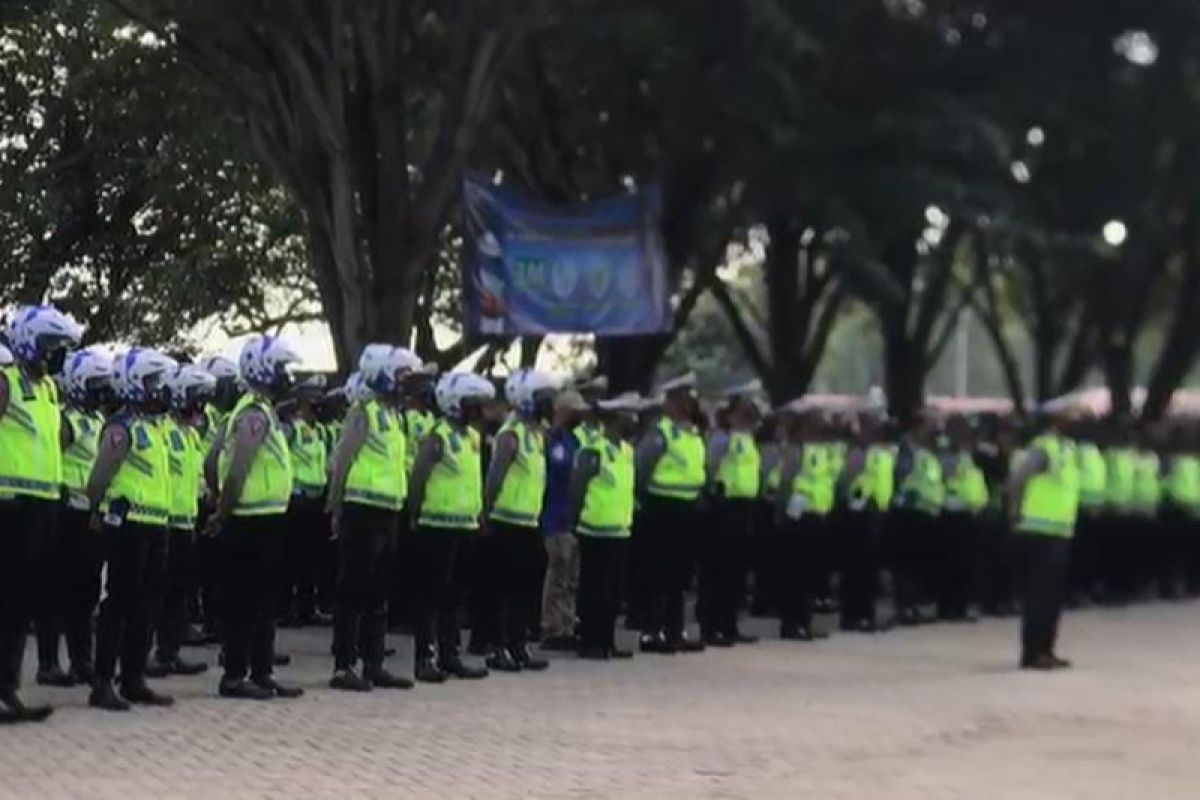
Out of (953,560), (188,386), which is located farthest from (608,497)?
(953,560)

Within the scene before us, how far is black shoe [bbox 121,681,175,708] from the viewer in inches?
518

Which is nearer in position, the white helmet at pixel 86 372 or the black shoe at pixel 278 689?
the white helmet at pixel 86 372

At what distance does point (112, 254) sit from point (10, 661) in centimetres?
919

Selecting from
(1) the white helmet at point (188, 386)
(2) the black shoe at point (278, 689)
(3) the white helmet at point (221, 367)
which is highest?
(3) the white helmet at point (221, 367)

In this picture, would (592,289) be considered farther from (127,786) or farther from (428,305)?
(127,786)

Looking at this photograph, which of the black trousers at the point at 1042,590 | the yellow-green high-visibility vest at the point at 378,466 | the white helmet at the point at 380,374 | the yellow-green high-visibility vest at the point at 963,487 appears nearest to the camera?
the yellow-green high-visibility vest at the point at 378,466

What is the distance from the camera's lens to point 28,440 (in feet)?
39.5

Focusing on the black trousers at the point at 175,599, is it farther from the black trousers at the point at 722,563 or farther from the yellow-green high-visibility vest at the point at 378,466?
the black trousers at the point at 722,563

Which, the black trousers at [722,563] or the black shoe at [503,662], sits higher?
the black trousers at [722,563]

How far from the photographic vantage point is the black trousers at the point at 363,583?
14.1 m

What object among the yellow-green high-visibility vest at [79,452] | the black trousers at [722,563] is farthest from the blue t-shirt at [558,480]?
the yellow-green high-visibility vest at [79,452]

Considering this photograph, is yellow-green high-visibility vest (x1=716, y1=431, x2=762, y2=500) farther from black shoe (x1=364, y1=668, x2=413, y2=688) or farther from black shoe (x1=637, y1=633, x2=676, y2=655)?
black shoe (x1=364, y1=668, x2=413, y2=688)

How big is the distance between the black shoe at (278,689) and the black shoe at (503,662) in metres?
2.26

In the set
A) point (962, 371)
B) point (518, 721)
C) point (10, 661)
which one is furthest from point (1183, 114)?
point (962, 371)
